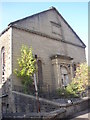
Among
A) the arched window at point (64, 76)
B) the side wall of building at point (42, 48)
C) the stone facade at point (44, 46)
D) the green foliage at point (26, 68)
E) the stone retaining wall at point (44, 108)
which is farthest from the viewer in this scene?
the arched window at point (64, 76)

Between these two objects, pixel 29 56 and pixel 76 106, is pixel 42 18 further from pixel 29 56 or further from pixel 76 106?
pixel 76 106

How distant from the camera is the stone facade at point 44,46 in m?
16.3

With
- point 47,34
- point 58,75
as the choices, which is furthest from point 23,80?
point 47,34

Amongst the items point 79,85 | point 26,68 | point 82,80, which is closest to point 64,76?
point 79,85

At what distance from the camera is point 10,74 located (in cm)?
1548

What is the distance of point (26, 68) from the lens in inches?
620

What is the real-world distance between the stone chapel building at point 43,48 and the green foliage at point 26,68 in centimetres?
48

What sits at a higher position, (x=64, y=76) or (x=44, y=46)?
(x=44, y=46)

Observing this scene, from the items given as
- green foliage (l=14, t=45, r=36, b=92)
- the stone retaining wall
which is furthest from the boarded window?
the stone retaining wall

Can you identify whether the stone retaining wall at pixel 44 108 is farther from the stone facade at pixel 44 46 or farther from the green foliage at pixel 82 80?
the stone facade at pixel 44 46

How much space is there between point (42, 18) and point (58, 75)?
7602 millimetres

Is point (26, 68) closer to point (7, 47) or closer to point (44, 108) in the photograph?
point (7, 47)

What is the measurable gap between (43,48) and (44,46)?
1.33 ft

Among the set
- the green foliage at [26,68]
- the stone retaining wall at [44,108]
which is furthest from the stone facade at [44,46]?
the stone retaining wall at [44,108]
